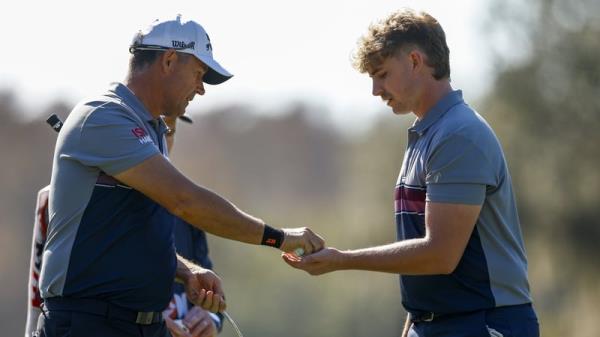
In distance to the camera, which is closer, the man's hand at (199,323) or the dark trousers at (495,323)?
the dark trousers at (495,323)

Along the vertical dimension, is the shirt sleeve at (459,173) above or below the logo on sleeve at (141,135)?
above

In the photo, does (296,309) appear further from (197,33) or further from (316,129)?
(197,33)

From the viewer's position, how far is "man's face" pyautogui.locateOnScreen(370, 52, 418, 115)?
6.38m

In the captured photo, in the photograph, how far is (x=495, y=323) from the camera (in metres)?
6.00

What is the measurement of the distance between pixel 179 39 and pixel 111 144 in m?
0.90

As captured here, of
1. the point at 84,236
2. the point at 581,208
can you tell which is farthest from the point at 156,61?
the point at 581,208

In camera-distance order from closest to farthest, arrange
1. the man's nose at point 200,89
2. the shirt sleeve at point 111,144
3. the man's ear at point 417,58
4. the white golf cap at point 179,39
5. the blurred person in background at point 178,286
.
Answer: the shirt sleeve at point 111,144, the man's ear at point 417,58, the white golf cap at point 179,39, the man's nose at point 200,89, the blurred person in background at point 178,286

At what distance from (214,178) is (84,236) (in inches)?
2360

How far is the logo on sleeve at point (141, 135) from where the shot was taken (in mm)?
5977

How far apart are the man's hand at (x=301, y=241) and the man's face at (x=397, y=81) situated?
0.90 m

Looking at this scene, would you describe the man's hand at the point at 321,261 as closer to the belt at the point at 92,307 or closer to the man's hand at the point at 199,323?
the belt at the point at 92,307

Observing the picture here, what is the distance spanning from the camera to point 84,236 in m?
5.94

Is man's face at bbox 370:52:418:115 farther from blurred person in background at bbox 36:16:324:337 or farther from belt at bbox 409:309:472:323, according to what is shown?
belt at bbox 409:309:472:323

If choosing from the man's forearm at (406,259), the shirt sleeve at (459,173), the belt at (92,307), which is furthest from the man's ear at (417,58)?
the belt at (92,307)
